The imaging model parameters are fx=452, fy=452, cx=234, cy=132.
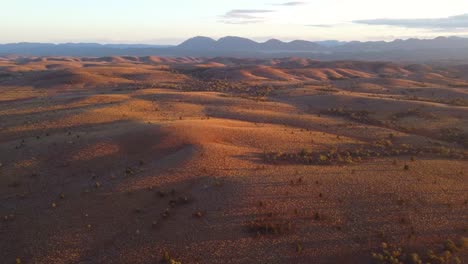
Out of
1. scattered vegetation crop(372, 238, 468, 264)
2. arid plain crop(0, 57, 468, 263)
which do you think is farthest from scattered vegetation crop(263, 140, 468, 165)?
scattered vegetation crop(372, 238, 468, 264)

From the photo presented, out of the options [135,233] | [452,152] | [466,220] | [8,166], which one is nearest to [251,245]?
[135,233]

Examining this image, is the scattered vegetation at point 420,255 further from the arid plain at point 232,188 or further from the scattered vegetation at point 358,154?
the scattered vegetation at point 358,154

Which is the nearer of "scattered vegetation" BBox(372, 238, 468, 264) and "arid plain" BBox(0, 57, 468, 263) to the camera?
"scattered vegetation" BBox(372, 238, 468, 264)

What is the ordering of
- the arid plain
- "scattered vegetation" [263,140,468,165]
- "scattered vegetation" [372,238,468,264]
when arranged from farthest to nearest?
"scattered vegetation" [263,140,468,165] < the arid plain < "scattered vegetation" [372,238,468,264]

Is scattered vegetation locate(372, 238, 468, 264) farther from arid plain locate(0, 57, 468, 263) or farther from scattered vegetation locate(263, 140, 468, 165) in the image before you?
scattered vegetation locate(263, 140, 468, 165)

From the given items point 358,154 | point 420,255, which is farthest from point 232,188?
point 358,154

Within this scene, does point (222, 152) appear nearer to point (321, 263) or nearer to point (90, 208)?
point (90, 208)

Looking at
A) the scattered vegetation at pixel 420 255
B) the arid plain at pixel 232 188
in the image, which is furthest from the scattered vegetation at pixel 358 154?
the scattered vegetation at pixel 420 255

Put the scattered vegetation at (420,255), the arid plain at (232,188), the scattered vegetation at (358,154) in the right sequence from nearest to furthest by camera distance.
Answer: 1. the scattered vegetation at (420,255)
2. the arid plain at (232,188)
3. the scattered vegetation at (358,154)
